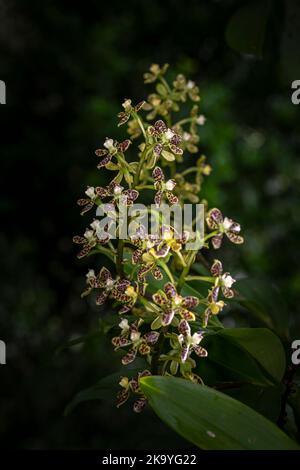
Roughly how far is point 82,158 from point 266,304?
130 cm

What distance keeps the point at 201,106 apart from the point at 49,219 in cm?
57

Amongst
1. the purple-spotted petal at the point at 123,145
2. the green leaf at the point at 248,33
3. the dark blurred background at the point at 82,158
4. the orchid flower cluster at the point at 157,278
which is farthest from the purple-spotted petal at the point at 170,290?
the dark blurred background at the point at 82,158

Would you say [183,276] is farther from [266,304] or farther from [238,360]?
[266,304]

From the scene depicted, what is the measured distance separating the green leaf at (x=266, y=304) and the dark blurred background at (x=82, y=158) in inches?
30.5

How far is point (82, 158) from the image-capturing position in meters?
1.87

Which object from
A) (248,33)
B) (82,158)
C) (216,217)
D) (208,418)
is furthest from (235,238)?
(82,158)

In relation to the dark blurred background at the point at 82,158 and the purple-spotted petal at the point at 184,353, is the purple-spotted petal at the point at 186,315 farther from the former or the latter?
the dark blurred background at the point at 82,158

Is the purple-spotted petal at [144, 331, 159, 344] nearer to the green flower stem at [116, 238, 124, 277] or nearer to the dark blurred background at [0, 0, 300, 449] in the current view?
the green flower stem at [116, 238, 124, 277]

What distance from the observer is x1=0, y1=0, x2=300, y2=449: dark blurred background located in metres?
1.50

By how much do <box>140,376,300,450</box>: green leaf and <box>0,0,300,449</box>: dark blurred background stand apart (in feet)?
3.26

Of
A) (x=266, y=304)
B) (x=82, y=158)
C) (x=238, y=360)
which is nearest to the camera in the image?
(x=238, y=360)

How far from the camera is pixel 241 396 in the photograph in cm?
54

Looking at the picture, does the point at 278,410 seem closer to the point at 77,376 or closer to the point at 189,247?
the point at 189,247

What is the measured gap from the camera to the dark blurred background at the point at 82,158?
150cm
